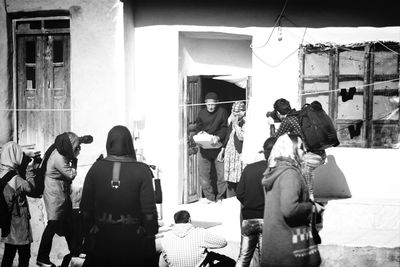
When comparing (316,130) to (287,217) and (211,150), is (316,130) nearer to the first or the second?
(287,217)

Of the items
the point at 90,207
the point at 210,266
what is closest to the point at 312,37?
the point at 210,266

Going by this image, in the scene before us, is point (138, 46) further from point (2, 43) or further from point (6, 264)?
point (6, 264)

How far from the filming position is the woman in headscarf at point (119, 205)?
17.5 feet

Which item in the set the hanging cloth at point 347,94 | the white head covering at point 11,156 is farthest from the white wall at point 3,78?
the hanging cloth at point 347,94

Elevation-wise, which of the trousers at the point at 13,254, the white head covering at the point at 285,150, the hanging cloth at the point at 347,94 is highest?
the hanging cloth at the point at 347,94

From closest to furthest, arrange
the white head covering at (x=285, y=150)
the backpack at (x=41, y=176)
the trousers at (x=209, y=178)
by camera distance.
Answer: the white head covering at (x=285, y=150), the backpack at (x=41, y=176), the trousers at (x=209, y=178)

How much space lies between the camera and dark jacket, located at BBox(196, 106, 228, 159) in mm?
9875

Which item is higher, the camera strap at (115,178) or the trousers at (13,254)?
the camera strap at (115,178)

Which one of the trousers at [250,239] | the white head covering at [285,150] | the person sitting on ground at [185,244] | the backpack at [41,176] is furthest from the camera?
the backpack at [41,176]

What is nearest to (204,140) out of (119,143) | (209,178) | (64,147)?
(209,178)

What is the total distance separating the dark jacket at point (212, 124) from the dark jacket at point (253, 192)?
362 cm

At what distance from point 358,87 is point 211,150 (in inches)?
108

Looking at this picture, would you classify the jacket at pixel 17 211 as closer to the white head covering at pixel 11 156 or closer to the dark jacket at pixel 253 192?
the white head covering at pixel 11 156

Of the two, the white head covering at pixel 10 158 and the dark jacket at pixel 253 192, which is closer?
the dark jacket at pixel 253 192
